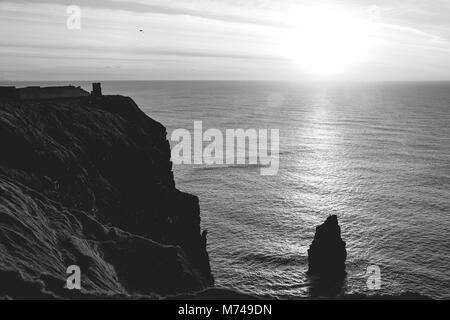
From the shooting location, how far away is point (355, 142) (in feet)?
552

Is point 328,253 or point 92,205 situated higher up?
point 92,205

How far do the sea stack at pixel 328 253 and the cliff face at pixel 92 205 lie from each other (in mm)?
19935

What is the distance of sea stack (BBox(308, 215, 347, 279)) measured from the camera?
205 ft

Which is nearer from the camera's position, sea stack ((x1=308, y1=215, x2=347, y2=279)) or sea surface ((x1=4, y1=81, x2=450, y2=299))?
sea surface ((x1=4, y1=81, x2=450, y2=299))

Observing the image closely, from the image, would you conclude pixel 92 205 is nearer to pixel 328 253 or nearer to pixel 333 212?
pixel 328 253

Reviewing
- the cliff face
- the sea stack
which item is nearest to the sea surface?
the sea stack

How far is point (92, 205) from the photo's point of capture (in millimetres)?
36500

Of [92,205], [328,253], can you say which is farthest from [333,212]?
[92,205]

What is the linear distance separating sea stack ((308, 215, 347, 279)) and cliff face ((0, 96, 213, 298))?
19935 millimetres

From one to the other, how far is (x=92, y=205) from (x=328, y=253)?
39.8m

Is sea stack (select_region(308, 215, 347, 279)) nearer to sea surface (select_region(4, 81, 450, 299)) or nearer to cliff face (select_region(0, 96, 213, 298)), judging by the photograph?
sea surface (select_region(4, 81, 450, 299))
